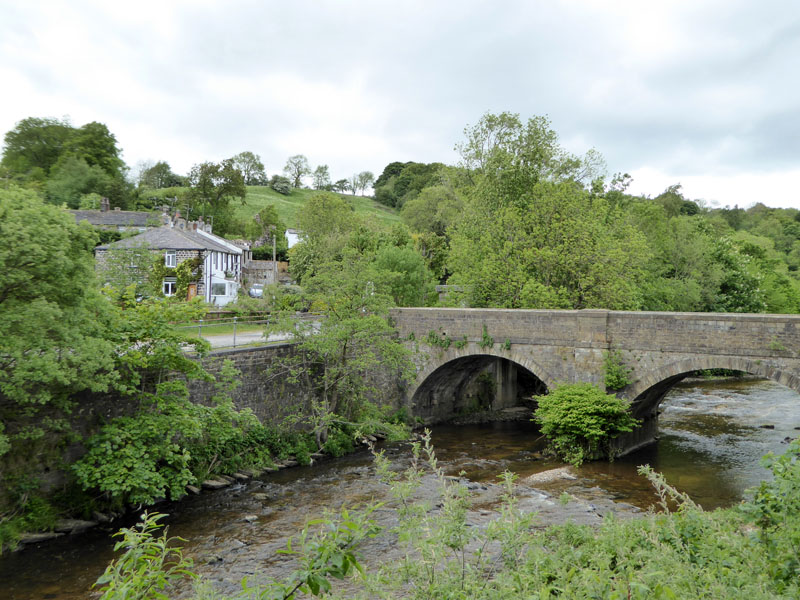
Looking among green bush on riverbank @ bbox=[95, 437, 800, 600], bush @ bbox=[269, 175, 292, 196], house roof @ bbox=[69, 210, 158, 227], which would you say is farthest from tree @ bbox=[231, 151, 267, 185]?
green bush on riverbank @ bbox=[95, 437, 800, 600]

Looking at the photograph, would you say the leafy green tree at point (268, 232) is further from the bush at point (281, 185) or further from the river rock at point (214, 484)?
the river rock at point (214, 484)

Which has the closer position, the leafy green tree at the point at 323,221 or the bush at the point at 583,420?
the bush at the point at 583,420

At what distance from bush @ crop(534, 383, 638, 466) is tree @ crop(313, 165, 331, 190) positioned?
105 meters

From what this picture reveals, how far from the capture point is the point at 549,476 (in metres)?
17.2

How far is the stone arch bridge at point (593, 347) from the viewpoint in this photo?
16453mm

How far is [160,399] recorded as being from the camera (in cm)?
1431

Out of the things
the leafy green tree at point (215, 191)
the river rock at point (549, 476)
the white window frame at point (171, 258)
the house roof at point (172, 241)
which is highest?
the leafy green tree at point (215, 191)

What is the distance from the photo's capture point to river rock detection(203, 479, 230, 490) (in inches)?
625

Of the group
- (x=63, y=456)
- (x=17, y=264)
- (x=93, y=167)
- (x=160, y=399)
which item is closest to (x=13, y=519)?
(x=63, y=456)

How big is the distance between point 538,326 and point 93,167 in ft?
175

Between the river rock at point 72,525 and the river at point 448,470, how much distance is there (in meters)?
0.26

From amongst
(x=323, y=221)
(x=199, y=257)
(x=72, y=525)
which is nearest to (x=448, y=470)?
(x=72, y=525)

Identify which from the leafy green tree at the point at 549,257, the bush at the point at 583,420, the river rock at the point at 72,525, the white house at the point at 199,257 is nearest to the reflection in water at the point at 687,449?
the bush at the point at 583,420

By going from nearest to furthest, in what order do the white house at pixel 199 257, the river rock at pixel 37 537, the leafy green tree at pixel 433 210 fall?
1. the river rock at pixel 37 537
2. the white house at pixel 199 257
3. the leafy green tree at pixel 433 210
